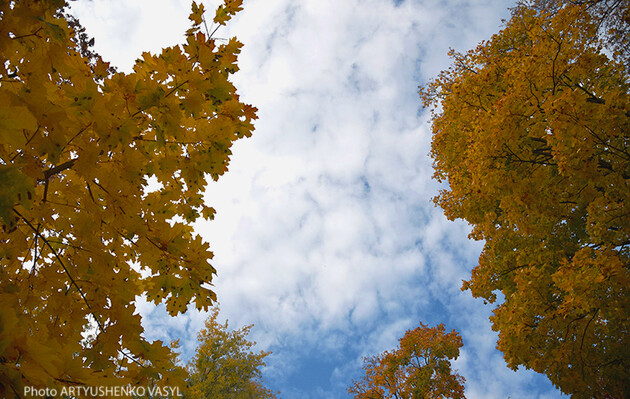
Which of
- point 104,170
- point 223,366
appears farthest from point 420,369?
point 104,170

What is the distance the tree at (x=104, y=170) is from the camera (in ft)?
5.34

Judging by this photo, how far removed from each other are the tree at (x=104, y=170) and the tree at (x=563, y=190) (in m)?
4.74

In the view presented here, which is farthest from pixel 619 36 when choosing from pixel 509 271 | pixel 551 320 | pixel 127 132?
pixel 127 132

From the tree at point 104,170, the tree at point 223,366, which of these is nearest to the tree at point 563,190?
the tree at point 104,170

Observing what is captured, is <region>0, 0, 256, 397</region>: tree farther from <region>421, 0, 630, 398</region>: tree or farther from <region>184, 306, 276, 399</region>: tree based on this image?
<region>184, 306, 276, 399</region>: tree

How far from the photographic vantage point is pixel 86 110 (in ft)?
5.54

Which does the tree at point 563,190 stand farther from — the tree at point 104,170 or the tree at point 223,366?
the tree at point 223,366

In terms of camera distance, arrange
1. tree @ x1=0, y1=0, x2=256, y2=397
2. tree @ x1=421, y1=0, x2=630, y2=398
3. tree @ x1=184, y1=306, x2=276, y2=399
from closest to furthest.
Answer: tree @ x1=0, y1=0, x2=256, y2=397
tree @ x1=421, y1=0, x2=630, y2=398
tree @ x1=184, y1=306, x2=276, y2=399

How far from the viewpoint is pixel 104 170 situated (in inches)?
76.9

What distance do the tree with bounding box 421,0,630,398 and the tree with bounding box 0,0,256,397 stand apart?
4.74 m

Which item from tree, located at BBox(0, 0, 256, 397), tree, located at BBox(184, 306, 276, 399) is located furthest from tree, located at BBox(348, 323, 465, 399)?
tree, located at BBox(0, 0, 256, 397)

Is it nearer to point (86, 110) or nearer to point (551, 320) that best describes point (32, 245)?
point (86, 110)

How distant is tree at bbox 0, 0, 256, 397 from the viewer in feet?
5.34

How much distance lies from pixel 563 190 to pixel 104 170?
7.30 meters
